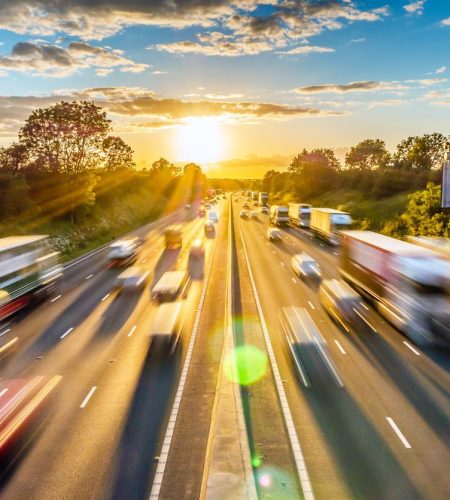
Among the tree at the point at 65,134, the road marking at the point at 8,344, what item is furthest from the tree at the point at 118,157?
the road marking at the point at 8,344

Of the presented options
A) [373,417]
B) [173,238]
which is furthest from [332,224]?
[373,417]

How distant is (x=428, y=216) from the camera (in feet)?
177

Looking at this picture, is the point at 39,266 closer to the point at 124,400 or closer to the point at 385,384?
the point at 124,400

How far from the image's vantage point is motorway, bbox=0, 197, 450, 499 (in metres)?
12.6

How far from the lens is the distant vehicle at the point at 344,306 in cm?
2561

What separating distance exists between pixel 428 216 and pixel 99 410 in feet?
158

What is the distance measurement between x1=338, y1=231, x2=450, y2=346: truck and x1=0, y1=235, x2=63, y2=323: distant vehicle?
21574 mm

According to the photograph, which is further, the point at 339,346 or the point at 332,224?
the point at 332,224

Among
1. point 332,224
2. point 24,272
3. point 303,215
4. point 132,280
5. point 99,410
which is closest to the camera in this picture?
point 99,410

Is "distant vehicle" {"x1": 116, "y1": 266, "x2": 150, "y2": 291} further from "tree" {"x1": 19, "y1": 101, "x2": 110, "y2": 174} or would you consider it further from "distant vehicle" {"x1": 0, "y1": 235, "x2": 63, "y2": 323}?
"tree" {"x1": 19, "y1": 101, "x2": 110, "y2": 174}

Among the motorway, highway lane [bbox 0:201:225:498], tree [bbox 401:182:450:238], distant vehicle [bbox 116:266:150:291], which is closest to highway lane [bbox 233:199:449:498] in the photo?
the motorway

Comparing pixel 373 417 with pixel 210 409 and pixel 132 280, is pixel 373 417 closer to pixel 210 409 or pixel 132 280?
pixel 210 409

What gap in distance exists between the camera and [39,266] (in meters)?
31.9

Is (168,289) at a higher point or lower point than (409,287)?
lower
